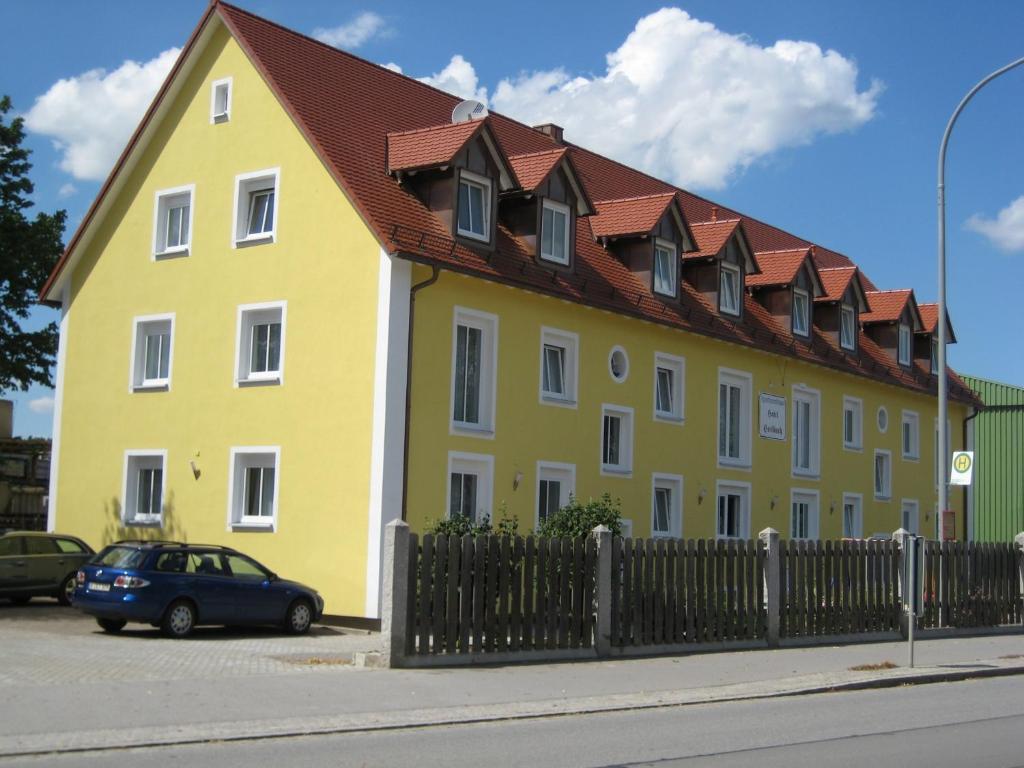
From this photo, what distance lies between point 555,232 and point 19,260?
18.1 meters

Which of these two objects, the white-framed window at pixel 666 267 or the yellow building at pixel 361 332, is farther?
the white-framed window at pixel 666 267

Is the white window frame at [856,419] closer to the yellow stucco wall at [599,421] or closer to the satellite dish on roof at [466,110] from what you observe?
the yellow stucco wall at [599,421]

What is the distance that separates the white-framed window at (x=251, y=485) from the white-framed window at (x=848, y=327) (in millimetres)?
18488

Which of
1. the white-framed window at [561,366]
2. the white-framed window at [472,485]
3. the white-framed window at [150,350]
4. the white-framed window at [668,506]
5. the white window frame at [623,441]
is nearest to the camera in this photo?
the white-framed window at [472,485]

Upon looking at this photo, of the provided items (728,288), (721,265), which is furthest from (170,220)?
(728,288)

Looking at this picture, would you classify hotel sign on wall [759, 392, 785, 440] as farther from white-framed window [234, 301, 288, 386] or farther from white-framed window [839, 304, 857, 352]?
white-framed window [234, 301, 288, 386]

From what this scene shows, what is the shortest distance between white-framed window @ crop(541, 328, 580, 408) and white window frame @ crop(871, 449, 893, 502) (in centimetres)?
1433

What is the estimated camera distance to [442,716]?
38.3ft

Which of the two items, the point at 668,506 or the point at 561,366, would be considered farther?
the point at 668,506

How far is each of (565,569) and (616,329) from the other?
1066cm

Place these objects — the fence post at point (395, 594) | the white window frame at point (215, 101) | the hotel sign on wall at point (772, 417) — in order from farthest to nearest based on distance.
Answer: the hotel sign on wall at point (772, 417) < the white window frame at point (215, 101) < the fence post at point (395, 594)

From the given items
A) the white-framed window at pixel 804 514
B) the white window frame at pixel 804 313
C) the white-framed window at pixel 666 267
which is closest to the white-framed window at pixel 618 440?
the white-framed window at pixel 666 267

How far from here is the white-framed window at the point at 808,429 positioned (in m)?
33.0

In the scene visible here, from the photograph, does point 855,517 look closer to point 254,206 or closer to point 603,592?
point 254,206
